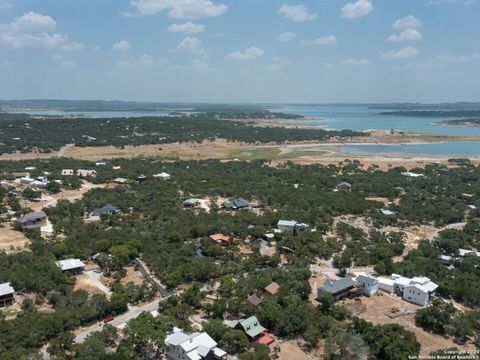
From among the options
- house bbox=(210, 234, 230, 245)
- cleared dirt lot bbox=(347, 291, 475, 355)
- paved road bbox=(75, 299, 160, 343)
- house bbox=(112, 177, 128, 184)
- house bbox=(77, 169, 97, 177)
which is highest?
house bbox=(77, 169, 97, 177)

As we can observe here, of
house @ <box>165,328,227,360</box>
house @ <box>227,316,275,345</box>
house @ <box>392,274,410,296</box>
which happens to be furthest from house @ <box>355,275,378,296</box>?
house @ <box>165,328,227,360</box>

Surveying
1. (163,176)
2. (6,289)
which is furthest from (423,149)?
(6,289)

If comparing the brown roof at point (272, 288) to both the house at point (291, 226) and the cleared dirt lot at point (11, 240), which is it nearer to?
the house at point (291, 226)

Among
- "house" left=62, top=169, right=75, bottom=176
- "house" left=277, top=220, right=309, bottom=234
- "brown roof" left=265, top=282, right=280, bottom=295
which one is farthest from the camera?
"house" left=62, top=169, right=75, bottom=176

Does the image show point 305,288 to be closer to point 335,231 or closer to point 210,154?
point 335,231

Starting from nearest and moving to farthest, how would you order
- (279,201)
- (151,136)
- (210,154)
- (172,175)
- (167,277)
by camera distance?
1. (167,277)
2. (279,201)
3. (172,175)
4. (210,154)
5. (151,136)

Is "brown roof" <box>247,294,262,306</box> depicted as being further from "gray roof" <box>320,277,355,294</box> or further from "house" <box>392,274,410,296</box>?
"house" <box>392,274,410,296</box>

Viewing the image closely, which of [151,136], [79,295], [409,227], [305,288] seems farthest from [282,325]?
[151,136]

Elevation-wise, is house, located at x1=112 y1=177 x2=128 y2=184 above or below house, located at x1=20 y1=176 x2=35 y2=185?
below
